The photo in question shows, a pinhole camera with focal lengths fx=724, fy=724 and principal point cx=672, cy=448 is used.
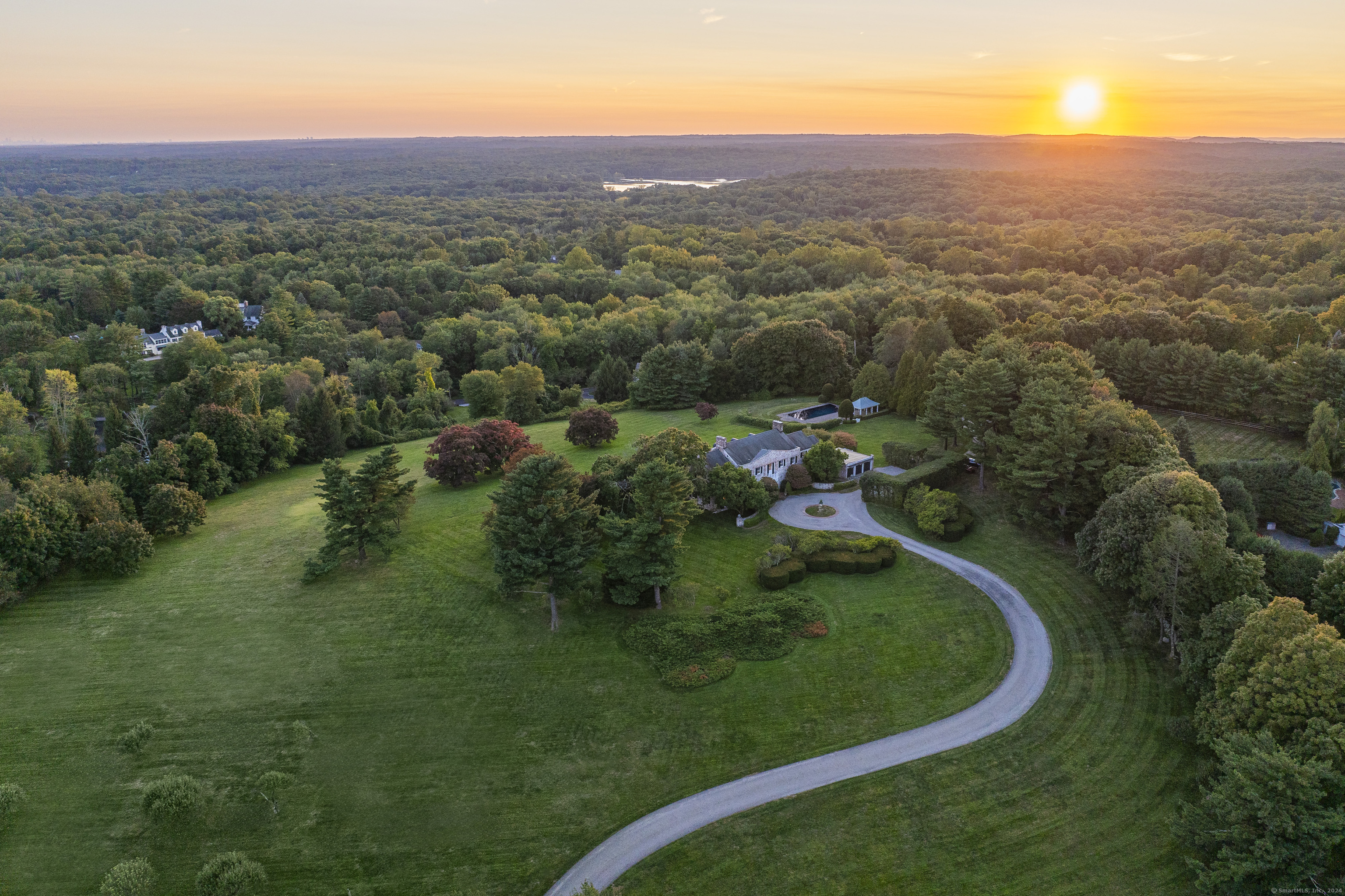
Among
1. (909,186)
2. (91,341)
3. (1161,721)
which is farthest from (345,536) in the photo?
(909,186)

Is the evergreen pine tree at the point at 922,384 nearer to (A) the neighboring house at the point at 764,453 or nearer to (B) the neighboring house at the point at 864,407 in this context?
(B) the neighboring house at the point at 864,407

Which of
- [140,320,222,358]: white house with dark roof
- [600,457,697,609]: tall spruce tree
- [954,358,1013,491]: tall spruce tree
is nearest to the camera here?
[600,457,697,609]: tall spruce tree

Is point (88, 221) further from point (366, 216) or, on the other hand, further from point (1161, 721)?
point (1161, 721)

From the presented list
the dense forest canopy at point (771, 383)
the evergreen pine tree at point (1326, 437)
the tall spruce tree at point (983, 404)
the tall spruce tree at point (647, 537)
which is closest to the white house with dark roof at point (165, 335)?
the dense forest canopy at point (771, 383)

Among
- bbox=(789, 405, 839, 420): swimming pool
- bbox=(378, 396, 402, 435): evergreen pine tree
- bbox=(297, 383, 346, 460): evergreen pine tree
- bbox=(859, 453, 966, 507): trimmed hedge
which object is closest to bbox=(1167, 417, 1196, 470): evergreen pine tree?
bbox=(859, 453, 966, 507): trimmed hedge

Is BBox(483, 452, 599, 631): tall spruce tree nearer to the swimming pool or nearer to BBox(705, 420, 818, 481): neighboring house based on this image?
BBox(705, 420, 818, 481): neighboring house

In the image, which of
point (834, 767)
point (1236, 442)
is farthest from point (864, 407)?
point (834, 767)
